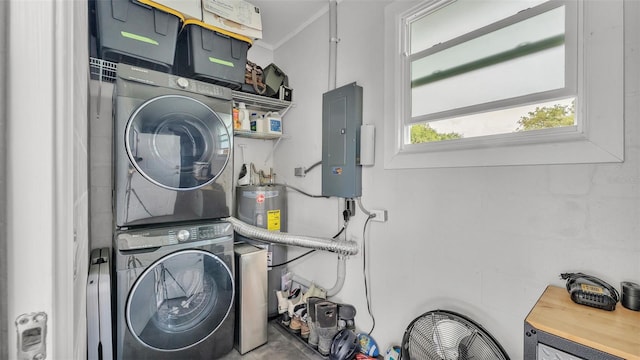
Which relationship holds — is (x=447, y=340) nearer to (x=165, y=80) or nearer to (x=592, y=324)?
(x=592, y=324)

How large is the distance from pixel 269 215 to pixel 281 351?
102 centimetres

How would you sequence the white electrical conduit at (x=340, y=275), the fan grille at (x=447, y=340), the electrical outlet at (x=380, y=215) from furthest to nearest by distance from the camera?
the white electrical conduit at (x=340, y=275)
the electrical outlet at (x=380, y=215)
the fan grille at (x=447, y=340)

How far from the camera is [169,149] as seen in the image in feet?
5.19

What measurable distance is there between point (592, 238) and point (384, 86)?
1318 mm

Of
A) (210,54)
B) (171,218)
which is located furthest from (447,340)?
(210,54)

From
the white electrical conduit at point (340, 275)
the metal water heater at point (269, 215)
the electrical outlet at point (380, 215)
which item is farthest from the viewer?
the metal water heater at point (269, 215)

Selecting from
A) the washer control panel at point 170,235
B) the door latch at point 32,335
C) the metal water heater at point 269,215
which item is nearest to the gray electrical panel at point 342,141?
the metal water heater at point 269,215

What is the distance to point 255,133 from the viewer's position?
239cm

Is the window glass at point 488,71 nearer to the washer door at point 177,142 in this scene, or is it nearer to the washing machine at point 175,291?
the washer door at point 177,142

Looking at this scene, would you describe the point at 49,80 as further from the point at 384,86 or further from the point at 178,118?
the point at 384,86

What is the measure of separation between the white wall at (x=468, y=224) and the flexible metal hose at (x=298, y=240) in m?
0.14

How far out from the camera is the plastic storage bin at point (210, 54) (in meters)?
1.79

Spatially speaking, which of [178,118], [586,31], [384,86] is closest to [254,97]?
[178,118]

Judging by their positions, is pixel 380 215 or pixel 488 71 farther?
pixel 380 215
